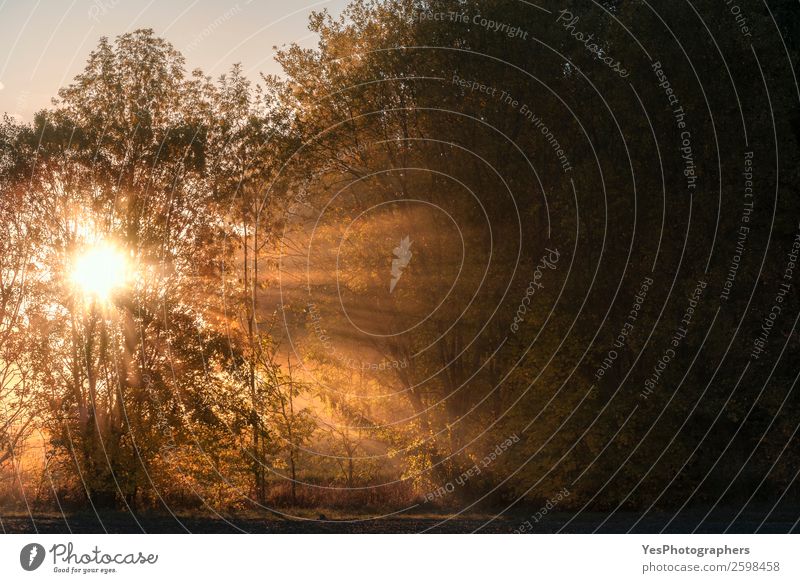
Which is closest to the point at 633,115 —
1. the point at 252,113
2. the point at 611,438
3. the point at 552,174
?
the point at 552,174

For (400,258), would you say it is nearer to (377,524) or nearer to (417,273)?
(417,273)

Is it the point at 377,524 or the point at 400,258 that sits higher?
the point at 400,258

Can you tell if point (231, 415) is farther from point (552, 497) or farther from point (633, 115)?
point (633, 115)

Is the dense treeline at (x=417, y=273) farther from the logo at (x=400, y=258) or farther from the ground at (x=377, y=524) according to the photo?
the ground at (x=377, y=524)

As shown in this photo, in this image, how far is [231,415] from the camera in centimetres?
2906

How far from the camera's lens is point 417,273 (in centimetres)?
Result: 3167

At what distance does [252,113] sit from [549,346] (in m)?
12.0
